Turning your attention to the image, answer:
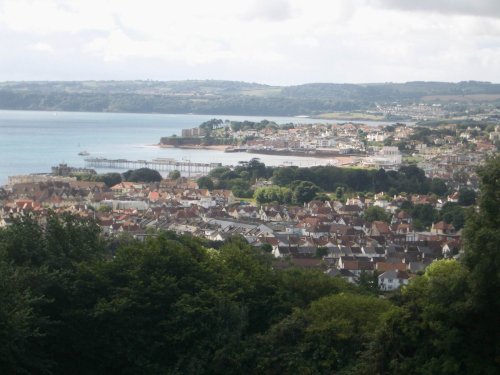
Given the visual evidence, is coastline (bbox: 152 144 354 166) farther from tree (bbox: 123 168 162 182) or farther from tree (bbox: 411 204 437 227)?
tree (bbox: 411 204 437 227)

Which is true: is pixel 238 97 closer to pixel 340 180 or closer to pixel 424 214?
pixel 340 180

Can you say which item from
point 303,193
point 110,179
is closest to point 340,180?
point 303,193

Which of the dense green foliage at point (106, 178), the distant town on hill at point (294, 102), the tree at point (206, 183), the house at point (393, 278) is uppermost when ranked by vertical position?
the house at point (393, 278)

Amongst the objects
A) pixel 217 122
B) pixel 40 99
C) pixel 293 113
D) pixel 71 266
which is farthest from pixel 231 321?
pixel 40 99

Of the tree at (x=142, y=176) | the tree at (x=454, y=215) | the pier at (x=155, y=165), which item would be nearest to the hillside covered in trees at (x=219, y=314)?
the tree at (x=454, y=215)

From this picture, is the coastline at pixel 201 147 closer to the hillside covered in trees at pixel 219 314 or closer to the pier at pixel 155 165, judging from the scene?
the pier at pixel 155 165

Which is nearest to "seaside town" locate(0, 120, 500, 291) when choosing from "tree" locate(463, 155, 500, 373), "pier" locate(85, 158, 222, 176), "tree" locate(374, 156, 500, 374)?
"tree" locate(374, 156, 500, 374)
